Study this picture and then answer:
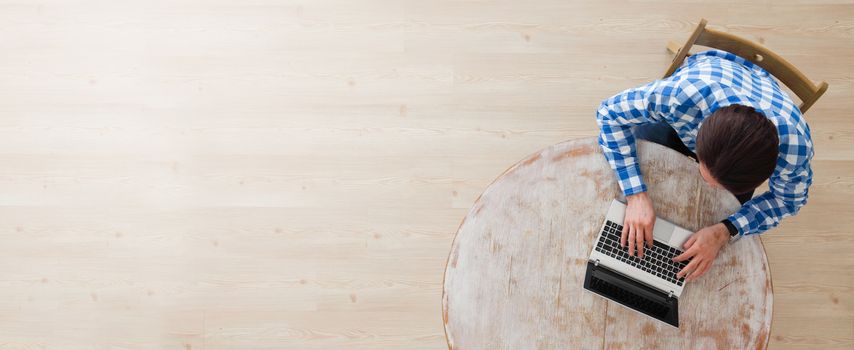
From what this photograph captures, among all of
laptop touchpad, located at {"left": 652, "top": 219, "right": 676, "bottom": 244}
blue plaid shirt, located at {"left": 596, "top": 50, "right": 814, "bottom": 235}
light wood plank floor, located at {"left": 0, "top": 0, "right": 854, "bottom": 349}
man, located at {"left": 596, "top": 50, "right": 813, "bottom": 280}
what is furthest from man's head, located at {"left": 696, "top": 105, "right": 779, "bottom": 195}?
light wood plank floor, located at {"left": 0, "top": 0, "right": 854, "bottom": 349}

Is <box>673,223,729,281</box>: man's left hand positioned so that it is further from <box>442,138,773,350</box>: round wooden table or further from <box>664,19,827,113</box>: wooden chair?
<box>664,19,827,113</box>: wooden chair

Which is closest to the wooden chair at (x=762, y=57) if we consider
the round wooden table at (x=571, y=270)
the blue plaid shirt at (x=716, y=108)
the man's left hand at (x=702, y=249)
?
the blue plaid shirt at (x=716, y=108)

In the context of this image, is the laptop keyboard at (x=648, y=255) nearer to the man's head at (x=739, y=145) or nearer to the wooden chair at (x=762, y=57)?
the man's head at (x=739, y=145)

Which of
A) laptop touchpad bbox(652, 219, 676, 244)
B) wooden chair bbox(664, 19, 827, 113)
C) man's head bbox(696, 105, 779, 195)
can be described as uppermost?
Answer: wooden chair bbox(664, 19, 827, 113)

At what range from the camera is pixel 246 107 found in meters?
2.43

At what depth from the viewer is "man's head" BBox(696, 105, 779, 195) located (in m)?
1.27

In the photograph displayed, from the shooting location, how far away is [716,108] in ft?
4.72

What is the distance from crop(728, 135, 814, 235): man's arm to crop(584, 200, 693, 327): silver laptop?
0.16m

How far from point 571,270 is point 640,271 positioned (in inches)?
7.5

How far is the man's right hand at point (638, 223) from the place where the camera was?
1.54m

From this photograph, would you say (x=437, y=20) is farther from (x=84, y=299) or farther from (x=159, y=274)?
(x=84, y=299)

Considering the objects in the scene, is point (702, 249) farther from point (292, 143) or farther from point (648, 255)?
point (292, 143)

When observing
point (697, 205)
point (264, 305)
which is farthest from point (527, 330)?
point (264, 305)

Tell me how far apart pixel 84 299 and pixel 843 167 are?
3.26 meters
